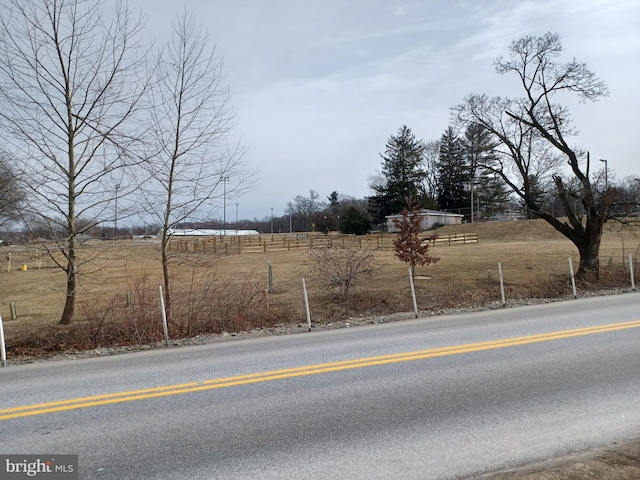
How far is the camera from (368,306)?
1282 cm

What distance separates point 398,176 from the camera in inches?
3369

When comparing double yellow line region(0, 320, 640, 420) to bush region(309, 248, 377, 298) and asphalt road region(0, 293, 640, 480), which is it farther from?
bush region(309, 248, 377, 298)

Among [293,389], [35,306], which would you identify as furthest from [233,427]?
[35,306]

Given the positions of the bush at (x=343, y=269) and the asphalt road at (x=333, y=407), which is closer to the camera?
the asphalt road at (x=333, y=407)

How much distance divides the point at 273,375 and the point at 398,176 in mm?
82489

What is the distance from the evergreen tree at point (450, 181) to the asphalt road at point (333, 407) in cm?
8408

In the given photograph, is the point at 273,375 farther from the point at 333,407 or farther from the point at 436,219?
the point at 436,219

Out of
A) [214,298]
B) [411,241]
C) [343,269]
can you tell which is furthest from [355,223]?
[214,298]

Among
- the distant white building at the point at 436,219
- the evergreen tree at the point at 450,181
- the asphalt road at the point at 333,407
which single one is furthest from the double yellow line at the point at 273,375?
the evergreen tree at the point at 450,181

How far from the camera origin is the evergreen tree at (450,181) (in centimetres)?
8775

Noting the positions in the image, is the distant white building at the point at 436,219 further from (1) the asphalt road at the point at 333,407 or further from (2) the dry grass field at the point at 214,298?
(1) the asphalt road at the point at 333,407

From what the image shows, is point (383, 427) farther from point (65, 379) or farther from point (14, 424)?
point (65, 379)

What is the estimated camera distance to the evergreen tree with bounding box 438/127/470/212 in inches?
3455

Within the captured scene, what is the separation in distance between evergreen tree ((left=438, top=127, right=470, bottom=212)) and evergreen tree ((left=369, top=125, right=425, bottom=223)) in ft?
21.2
